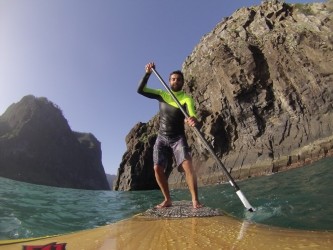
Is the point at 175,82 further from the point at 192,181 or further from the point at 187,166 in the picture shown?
the point at 192,181

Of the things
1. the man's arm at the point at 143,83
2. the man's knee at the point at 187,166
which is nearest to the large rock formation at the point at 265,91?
the man's knee at the point at 187,166

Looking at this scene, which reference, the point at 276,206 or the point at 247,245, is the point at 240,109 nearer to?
the point at 276,206

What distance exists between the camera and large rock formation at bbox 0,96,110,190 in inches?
4712

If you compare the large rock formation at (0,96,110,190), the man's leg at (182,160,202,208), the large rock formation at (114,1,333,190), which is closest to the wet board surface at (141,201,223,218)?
the man's leg at (182,160,202,208)

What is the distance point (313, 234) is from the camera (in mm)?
3109

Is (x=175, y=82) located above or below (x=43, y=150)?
below

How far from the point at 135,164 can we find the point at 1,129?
97.1 meters

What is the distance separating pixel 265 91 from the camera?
41000mm

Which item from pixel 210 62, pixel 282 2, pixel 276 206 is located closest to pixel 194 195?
pixel 276 206

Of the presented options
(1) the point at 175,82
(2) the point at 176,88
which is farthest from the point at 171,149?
(1) the point at 175,82

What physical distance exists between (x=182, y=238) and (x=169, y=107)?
133 inches

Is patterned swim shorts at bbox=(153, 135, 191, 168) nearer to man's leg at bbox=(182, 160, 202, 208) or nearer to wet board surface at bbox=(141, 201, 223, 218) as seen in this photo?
man's leg at bbox=(182, 160, 202, 208)

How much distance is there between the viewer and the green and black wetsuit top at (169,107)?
20.2 ft

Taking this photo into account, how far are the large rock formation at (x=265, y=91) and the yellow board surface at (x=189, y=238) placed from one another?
30.1 metres
